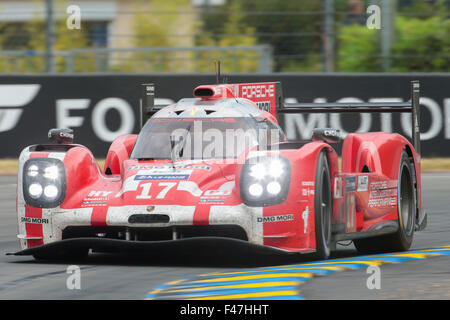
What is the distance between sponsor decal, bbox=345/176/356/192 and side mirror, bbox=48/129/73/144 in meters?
2.18

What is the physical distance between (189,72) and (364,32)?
2.81 metres

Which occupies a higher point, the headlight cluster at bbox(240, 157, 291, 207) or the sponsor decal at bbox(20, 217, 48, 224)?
the headlight cluster at bbox(240, 157, 291, 207)

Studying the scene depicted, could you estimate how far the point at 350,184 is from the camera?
26.4 feet

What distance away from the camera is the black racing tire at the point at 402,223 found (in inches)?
336

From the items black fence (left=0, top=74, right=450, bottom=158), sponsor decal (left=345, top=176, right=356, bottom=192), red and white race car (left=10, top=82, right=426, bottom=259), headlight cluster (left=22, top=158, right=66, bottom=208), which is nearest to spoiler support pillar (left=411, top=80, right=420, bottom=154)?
red and white race car (left=10, top=82, right=426, bottom=259)

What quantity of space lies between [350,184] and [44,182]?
2.20 meters

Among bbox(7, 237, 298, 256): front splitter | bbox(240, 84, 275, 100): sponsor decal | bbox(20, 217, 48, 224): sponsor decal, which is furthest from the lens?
bbox(240, 84, 275, 100): sponsor decal

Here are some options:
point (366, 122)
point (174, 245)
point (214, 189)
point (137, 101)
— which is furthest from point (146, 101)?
point (366, 122)

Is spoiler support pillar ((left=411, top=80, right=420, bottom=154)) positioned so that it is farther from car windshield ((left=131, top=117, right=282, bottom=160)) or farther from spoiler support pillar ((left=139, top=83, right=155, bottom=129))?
spoiler support pillar ((left=139, top=83, right=155, bottom=129))

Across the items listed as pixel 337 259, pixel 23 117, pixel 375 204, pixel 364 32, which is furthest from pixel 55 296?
pixel 364 32

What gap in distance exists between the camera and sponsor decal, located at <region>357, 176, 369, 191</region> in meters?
8.17

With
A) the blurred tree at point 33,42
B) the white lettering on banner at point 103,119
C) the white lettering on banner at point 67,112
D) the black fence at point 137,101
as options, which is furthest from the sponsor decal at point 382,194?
the blurred tree at point 33,42

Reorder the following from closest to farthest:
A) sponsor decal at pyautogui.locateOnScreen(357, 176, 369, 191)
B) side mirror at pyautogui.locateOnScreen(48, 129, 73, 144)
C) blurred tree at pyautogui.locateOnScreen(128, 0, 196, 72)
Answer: sponsor decal at pyautogui.locateOnScreen(357, 176, 369, 191) → side mirror at pyautogui.locateOnScreen(48, 129, 73, 144) → blurred tree at pyautogui.locateOnScreen(128, 0, 196, 72)

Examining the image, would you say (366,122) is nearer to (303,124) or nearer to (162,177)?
(303,124)
